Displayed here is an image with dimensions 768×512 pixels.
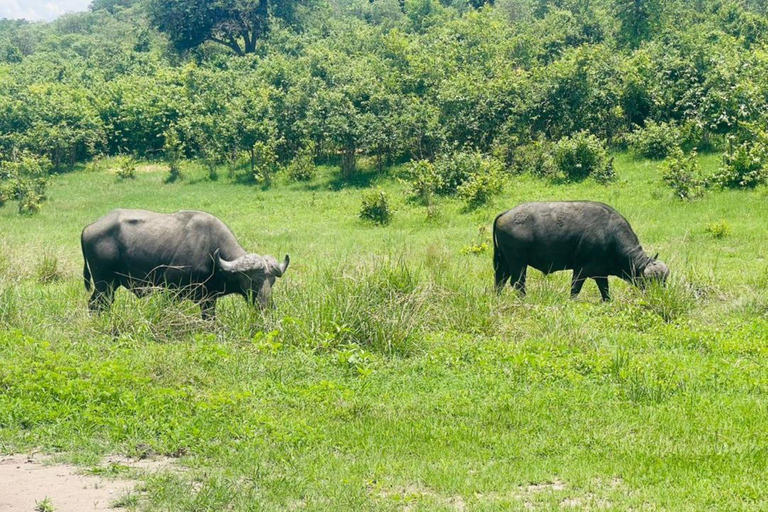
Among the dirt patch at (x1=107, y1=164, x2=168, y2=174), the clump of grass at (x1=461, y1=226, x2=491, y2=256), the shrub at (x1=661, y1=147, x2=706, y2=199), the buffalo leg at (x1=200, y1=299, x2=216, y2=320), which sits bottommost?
the dirt patch at (x1=107, y1=164, x2=168, y2=174)

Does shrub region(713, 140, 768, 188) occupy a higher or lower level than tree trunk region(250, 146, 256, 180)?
higher

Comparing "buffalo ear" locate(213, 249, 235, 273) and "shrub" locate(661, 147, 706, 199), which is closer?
"buffalo ear" locate(213, 249, 235, 273)

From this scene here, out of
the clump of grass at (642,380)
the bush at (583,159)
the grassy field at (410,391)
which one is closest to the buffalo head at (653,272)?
the grassy field at (410,391)

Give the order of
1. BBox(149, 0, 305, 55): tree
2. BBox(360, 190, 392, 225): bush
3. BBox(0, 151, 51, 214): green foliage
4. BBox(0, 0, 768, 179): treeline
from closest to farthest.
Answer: BBox(360, 190, 392, 225): bush → BBox(0, 0, 768, 179): treeline → BBox(0, 151, 51, 214): green foliage → BBox(149, 0, 305, 55): tree

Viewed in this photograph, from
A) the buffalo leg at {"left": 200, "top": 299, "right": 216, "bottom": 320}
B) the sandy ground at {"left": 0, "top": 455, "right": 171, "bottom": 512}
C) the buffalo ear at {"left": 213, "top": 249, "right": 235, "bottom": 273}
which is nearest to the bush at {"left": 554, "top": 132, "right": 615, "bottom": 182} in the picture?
the buffalo ear at {"left": 213, "top": 249, "right": 235, "bottom": 273}

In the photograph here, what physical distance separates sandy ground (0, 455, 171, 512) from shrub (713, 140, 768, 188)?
19.4 metres

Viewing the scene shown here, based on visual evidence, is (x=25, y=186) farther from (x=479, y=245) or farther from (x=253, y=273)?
(x=253, y=273)

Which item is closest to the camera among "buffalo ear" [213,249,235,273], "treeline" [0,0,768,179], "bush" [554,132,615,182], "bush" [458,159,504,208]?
"buffalo ear" [213,249,235,273]

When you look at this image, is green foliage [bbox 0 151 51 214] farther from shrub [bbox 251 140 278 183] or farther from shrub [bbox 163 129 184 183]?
shrub [bbox 251 140 278 183]

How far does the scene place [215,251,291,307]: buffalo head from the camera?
1118 cm

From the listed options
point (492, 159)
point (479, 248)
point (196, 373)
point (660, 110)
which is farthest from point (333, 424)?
point (660, 110)

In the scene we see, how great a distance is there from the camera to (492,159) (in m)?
27.0

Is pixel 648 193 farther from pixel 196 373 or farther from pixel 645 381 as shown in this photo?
pixel 196 373

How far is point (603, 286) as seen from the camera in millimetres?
13438
